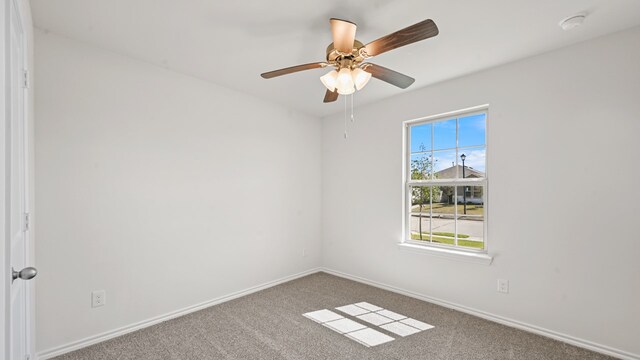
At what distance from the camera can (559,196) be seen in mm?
2537

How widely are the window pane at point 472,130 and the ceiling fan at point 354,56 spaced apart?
1.31m

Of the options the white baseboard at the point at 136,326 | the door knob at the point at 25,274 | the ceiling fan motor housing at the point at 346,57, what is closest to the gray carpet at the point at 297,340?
the white baseboard at the point at 136,326

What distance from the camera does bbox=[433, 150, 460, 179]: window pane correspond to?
3332mm

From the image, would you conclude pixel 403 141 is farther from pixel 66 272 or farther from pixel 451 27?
pixel 66 272

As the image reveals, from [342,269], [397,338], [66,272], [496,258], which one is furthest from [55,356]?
[496,258]

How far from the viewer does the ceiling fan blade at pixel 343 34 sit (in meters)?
1.76

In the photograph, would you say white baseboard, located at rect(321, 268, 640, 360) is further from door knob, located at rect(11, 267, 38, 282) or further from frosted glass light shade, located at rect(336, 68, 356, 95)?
door knob, located at rect(11, 267, 38, 282)

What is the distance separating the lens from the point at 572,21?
207 centimetres

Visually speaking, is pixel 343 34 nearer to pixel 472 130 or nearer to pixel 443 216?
pixel 472 130

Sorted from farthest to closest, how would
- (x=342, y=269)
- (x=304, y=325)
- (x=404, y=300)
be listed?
1. (x=342, y=269)
2. (x=404, y=300)
3. (x=304, y=325)

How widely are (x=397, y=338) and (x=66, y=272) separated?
9.04ft

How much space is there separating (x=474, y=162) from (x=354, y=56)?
1929mm

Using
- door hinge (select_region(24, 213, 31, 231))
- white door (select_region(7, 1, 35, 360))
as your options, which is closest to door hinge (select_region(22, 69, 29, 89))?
white door (select_region(7, 1, 35, 360))

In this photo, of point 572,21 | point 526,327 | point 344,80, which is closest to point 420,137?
point 572,21
